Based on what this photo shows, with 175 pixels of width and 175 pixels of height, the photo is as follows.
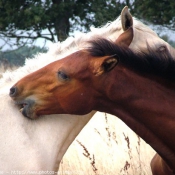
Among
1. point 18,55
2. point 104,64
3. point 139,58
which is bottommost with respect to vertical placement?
point 18,55

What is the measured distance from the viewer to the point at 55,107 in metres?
3.62

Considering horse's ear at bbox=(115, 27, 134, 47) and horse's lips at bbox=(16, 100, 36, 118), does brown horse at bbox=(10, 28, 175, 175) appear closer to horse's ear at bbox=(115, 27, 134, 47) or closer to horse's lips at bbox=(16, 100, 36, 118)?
horse's lips at bbox=(16, 100, 36, 118)

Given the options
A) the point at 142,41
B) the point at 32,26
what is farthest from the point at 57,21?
the point at 142,41

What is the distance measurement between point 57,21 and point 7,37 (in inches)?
80.5

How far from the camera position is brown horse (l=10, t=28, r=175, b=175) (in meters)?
3.54

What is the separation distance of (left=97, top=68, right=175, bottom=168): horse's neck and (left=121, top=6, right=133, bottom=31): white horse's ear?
0.66 metres

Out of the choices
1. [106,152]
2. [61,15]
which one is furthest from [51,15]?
[106,152]

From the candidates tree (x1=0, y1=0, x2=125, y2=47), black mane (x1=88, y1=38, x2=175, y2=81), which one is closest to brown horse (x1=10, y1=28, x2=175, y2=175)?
black mane (x1=88, y1=38, x2=175, y2=81)

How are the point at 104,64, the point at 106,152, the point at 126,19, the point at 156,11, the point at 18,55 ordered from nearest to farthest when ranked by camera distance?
1. the point at 104,64
2. the point at 126,19
3. the point at 106,152
4. the point at 18,55
5. the point at 156,11

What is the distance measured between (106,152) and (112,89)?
93.7 inches

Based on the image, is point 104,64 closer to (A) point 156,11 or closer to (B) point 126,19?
(B) point 126,19

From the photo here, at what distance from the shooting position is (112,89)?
11.8 feet

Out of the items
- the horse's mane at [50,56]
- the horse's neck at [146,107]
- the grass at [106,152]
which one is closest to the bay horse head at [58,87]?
the horse's neck at [146,107]

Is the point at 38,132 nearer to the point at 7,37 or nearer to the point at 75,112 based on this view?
the point at 75,112
